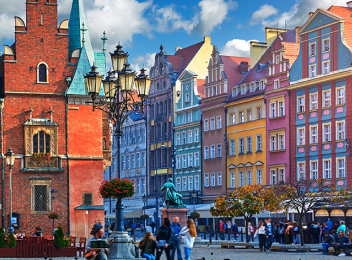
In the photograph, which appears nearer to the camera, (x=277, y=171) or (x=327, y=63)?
(x=327, y=63)

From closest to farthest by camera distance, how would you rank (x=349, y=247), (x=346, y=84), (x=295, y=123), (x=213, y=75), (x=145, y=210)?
(x=349, y=247), (x=346, y=84), (x=295, y=123), (x=213, y=75), (x=145, y=210)

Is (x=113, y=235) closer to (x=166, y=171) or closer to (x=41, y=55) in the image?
(x=41, y=55)

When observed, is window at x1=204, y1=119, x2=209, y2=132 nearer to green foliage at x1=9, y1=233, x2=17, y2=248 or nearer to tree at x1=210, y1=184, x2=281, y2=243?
tree at x1=210, y1=184, x2=281, y2=243

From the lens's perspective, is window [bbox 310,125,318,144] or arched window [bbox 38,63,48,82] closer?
arched window [bbox 38,63,48,82]

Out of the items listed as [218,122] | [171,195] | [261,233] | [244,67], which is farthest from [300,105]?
[261,233]

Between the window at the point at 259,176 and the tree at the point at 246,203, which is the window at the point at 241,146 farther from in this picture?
the tree at the point at 246,203

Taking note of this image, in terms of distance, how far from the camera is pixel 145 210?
80125 mm

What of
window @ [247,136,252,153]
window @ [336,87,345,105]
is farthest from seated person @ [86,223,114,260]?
window @ [247,136,252,153]

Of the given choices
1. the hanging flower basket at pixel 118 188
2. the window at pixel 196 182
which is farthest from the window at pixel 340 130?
the hanging flower basket at pixel 118 188

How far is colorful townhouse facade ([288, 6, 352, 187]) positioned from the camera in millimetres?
55969

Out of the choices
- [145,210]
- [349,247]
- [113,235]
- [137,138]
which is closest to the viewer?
[113,235]

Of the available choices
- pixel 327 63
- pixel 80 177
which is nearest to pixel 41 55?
pixel 80 177

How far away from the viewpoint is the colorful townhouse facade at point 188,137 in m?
77.3

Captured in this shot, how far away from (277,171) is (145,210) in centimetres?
2036
